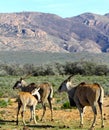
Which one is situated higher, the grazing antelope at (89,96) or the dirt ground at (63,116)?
the grazing antelope at (89,96)

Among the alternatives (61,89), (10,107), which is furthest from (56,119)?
(10,107)

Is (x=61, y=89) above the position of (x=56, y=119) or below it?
above

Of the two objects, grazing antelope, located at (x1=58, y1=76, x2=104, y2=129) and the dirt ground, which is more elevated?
grazing antelope, located at (x1=58, y1=76, x2=104, y2=129)

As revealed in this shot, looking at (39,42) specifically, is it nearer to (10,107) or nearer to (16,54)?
(16,54)

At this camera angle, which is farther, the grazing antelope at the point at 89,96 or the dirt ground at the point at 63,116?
the dirt ground at the point at 63,116

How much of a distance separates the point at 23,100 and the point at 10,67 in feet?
172

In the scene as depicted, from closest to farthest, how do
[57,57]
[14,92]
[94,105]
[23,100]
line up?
[94,105], [23,100], [14,92], [57,57]

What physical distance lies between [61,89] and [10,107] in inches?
243

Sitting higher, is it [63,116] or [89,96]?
[89,96]

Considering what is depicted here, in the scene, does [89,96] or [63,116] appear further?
[63,116]

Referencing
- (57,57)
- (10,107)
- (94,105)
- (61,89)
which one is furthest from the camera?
(57,57)

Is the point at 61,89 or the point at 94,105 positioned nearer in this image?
the point at 94,105

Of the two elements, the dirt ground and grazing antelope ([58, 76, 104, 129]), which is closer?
grazing antelope ([58, 76, 104, 129])

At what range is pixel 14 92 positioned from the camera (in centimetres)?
3084
